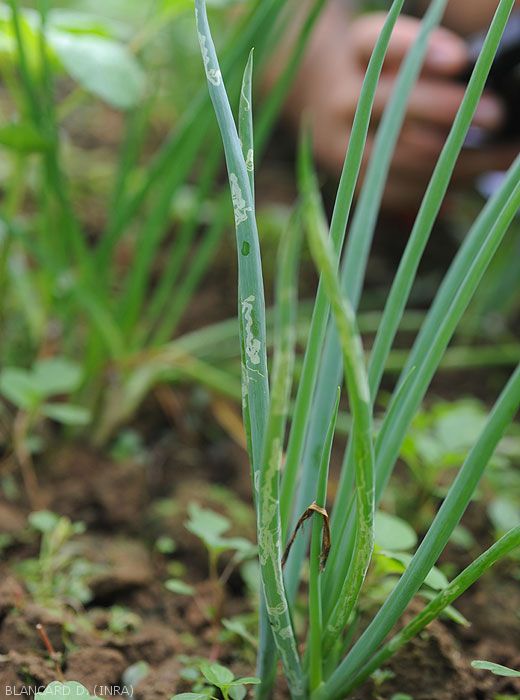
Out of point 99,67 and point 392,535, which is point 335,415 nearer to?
point 392,535

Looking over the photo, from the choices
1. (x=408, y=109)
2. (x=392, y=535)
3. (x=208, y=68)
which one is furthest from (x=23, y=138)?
(x=408, y=109)

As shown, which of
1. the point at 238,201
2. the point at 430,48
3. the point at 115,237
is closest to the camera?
the point at 238,201

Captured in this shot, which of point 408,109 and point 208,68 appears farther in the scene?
point 408,109

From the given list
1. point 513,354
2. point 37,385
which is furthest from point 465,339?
point 37,385

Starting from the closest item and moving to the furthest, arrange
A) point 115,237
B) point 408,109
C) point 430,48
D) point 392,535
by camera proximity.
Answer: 1. point 392,535
2. point 115,237
3. point 430,48
4. point 408,109

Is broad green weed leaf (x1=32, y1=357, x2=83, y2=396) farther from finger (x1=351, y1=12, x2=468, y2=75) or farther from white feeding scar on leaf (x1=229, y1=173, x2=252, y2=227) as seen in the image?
finger (x1=351, y1=12, x2=468, y2=75)

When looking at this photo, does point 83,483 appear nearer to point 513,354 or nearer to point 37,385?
point 37,385

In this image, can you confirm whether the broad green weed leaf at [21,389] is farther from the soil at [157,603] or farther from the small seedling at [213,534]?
the small seedling at [213,534]
